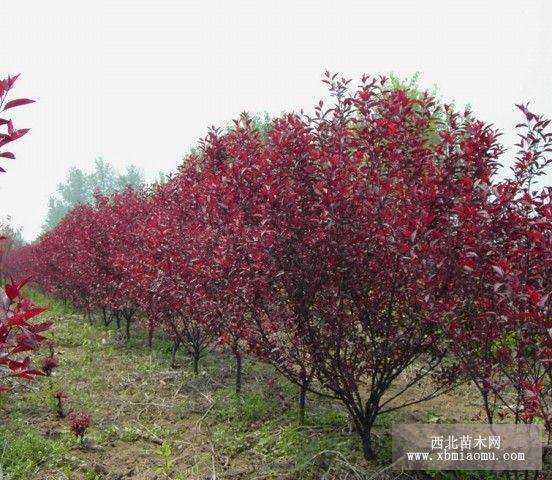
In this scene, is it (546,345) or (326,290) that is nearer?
(546,345)

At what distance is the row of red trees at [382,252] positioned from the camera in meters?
3.18

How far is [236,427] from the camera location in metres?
5.25

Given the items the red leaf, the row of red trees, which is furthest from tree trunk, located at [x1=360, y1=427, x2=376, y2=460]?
the red leaf

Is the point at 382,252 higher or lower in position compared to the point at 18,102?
lower

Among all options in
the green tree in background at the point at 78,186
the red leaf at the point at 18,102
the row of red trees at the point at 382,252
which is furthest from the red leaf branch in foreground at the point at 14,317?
the green tree in background at the point at 78,186

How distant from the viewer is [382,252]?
3881 millimetres

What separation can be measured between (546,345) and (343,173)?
1.83 meters

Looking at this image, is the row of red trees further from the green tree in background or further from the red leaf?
the green tree in background

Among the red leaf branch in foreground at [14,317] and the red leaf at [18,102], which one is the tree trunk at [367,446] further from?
the red leaf at [18,102]

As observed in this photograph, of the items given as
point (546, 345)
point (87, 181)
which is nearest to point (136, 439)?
point (546, 345)

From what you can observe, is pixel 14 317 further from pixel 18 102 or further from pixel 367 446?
pixel 367 446

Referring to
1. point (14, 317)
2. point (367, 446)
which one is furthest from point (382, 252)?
point (14, 317)

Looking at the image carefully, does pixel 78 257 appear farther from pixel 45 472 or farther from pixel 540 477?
pixel 540 477

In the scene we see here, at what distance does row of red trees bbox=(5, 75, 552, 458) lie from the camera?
3.18 metres
